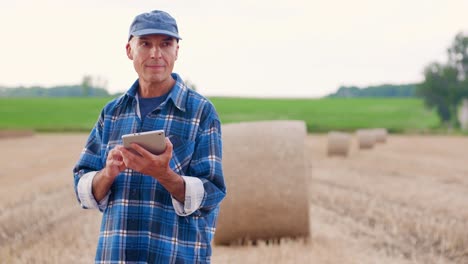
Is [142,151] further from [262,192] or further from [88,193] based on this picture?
[262,192]

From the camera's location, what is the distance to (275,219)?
7.21 meters

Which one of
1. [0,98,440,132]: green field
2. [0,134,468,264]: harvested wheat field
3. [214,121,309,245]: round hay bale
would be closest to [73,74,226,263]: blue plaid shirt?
[0,134,468,264]: harvested wheat field

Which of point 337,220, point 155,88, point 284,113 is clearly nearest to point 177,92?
point 155,88

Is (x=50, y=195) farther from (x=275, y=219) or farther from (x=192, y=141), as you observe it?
(x=192, y=141)

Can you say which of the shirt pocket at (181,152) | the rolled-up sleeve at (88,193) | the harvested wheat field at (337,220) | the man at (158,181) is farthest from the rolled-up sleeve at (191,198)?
the harvested wheat field at (337,220)

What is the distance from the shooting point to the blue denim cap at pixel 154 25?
2945mm

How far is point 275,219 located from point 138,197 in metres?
4.40

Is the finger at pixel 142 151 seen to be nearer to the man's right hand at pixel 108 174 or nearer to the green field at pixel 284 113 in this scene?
the man's right hand at pixel 108 174

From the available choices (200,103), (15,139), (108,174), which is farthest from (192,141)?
(15,139)

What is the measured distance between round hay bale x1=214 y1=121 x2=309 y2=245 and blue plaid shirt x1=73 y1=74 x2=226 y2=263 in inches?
161

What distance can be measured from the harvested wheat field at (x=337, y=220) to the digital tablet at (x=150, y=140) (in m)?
3.70

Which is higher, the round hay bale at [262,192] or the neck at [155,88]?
the neck at [155,88]

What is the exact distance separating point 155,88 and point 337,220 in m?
5.91

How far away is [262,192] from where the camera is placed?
23.6ft
